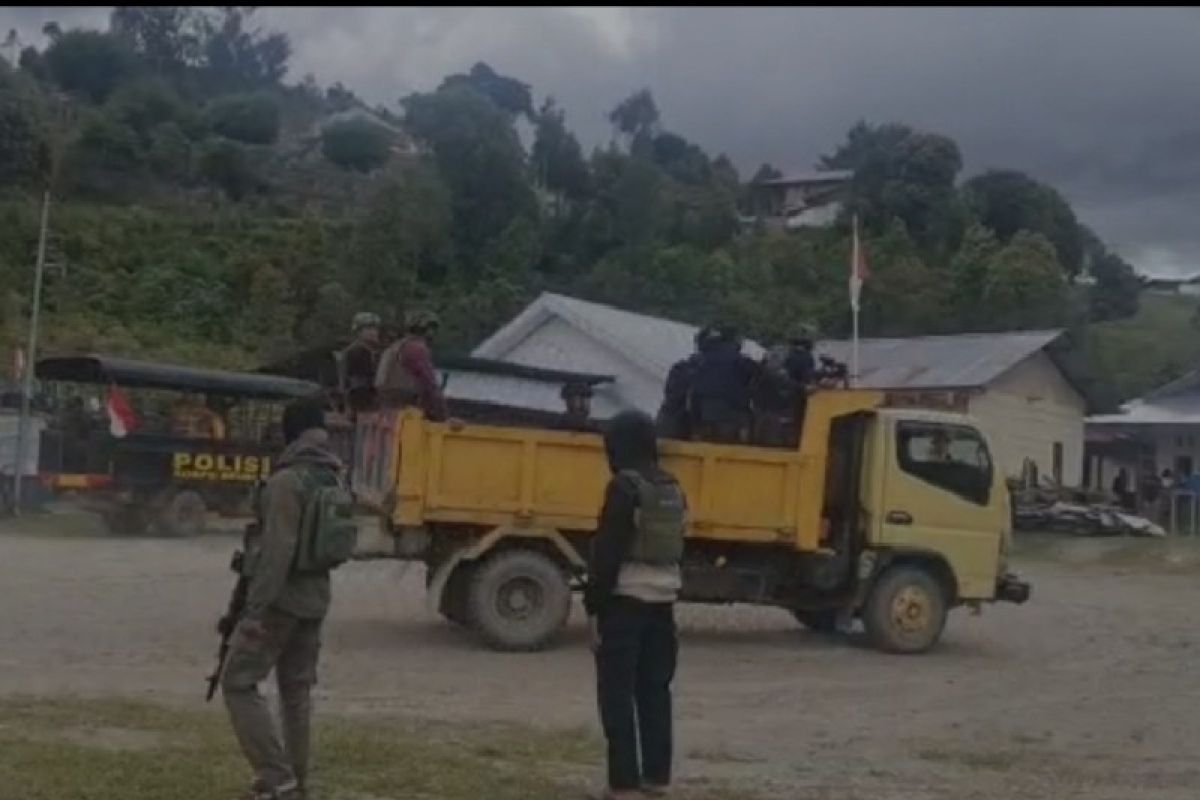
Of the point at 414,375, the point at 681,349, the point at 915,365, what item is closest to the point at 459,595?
the point at 414,375

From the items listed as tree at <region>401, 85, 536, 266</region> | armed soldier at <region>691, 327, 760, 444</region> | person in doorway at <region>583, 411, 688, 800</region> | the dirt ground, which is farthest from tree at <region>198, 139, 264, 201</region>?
person in doorway at <region>583, 411, 688, 800</region>

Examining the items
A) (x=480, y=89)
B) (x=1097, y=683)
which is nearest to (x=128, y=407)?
(x=1097, y=683)

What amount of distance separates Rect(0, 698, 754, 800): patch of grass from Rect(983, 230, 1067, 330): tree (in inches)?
1815

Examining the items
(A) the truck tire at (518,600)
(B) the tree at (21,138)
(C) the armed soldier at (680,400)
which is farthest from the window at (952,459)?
(B) the tree at (21,138)

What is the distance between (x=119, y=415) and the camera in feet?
91.4

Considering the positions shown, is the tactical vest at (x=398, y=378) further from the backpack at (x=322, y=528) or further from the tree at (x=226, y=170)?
the tree at (x=226, y=170)

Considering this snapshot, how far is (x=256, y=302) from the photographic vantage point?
50.4 metres

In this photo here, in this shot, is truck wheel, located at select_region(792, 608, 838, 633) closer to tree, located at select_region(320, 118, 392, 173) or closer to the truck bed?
the truck bed

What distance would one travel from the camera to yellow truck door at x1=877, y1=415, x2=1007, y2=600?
55.2ft

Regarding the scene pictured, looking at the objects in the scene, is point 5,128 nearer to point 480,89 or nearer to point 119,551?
point 119,551

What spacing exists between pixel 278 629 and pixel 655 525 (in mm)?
1783

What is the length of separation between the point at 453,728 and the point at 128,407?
18478 mm

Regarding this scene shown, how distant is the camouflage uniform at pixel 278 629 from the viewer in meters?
8.09

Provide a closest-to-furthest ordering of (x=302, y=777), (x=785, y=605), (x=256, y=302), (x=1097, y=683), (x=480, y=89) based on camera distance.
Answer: (x=302, y=777) → (x=1097, y=683) → (x=785, y=605) → (x=256, y=302) → (x=480, y=89)
